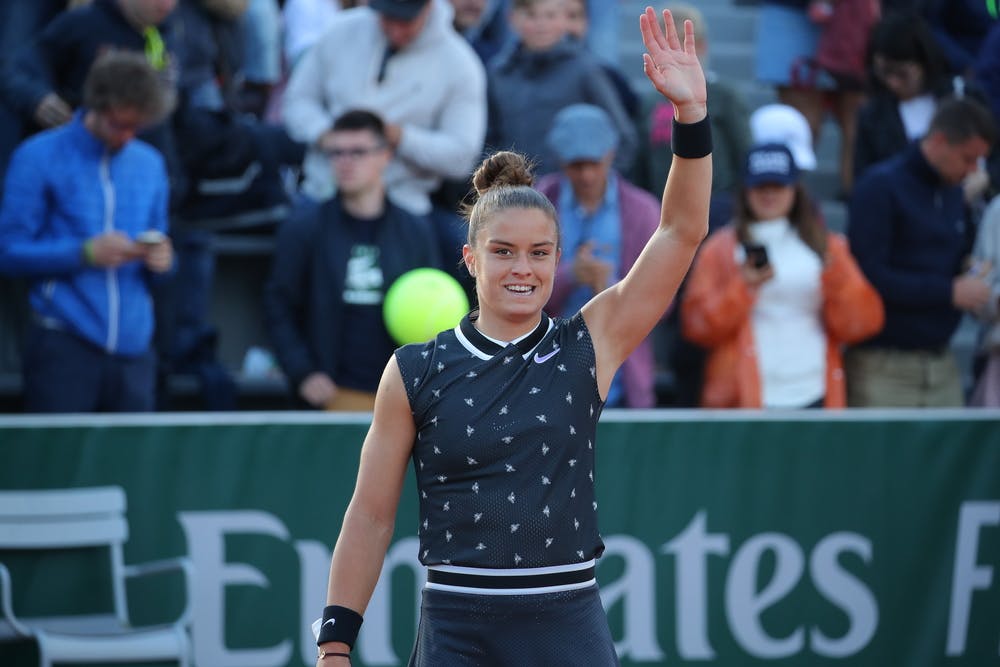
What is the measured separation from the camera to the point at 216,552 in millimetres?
5832

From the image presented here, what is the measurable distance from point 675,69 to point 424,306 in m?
3.01

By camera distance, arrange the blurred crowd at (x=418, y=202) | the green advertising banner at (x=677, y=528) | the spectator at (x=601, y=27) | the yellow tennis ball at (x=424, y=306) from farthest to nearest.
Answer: the spectator at (x=601, y=27), the blurred crowd at (x=418, y=202), the yellow tennis ball at (x=424, y=306), the green advertising banner at (x=677, y=528)

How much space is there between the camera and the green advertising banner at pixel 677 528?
5.82 metres

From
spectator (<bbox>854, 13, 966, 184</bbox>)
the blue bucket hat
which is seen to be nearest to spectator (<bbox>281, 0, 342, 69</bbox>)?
the blue bucket hat

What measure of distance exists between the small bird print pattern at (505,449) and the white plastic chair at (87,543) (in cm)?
248

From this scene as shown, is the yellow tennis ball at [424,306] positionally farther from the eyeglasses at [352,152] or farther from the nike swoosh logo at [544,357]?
the nike swoosh logo at [544,357]

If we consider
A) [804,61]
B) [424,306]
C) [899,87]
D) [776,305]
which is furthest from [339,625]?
[804,61]

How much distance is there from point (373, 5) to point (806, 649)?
11.8 ft

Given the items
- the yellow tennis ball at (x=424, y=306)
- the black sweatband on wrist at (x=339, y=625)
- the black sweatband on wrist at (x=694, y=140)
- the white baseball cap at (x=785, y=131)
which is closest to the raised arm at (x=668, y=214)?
the black sweatband on wrist at (x=694, y=140)

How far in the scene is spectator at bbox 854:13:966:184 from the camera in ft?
26.0

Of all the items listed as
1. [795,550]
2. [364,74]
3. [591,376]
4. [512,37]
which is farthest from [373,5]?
[591,376]

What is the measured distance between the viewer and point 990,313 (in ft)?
24.3

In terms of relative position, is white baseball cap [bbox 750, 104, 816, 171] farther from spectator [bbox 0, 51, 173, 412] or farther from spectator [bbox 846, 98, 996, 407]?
spectator [bbox 0, 51, 173, 412]

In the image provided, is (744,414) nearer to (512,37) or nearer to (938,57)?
(938,57)
